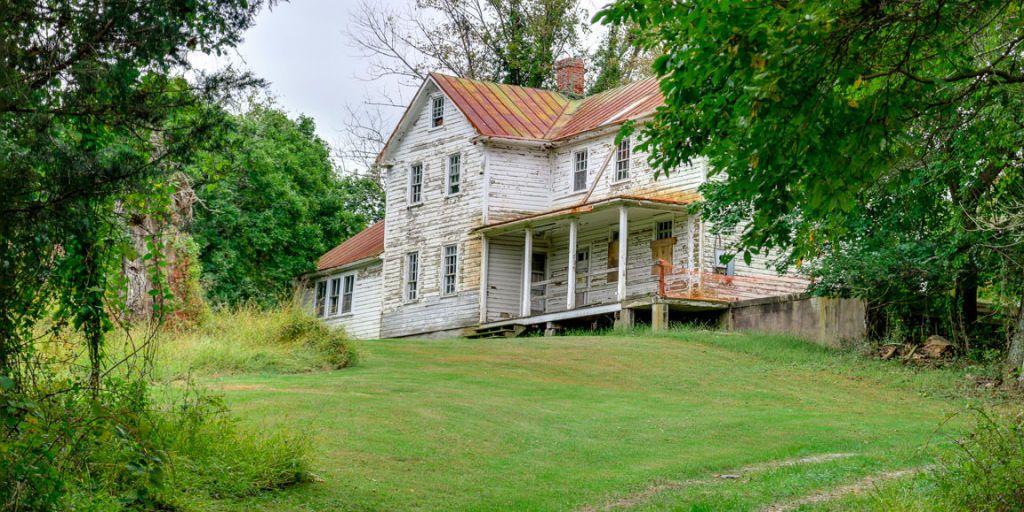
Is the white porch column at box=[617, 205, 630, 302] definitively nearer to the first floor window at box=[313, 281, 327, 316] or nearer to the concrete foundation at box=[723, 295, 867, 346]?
the concrete foundation at box=[723, 295, 867, 346]

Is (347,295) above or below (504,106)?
below

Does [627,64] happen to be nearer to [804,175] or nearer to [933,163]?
[933,163]

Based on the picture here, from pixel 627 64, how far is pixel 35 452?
4148 centimetres

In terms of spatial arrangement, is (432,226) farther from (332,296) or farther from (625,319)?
(625,319)

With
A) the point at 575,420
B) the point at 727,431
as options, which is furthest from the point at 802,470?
the point at 575,420

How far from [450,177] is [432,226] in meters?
1.82

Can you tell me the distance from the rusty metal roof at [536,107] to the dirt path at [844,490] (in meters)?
22.8

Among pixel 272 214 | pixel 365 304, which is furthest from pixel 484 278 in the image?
pixel 272 214

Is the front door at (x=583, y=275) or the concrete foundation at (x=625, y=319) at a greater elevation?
the front door at (x=583, y=275)

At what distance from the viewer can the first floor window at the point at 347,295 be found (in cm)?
4519

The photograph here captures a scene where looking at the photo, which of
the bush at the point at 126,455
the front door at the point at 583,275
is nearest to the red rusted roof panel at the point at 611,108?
the front door at the point at 583,275

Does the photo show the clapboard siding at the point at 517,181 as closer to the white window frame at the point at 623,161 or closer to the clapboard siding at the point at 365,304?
the white window frame at the point at 623,161

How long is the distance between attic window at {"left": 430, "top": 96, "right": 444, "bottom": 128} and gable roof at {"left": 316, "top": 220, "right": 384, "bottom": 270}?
211 inches

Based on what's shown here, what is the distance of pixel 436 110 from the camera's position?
40.6 meters
